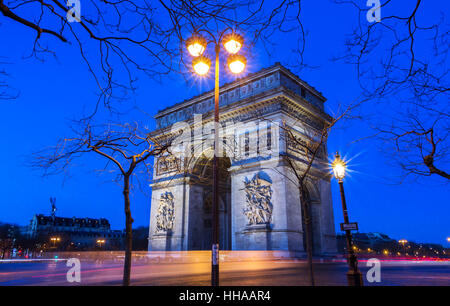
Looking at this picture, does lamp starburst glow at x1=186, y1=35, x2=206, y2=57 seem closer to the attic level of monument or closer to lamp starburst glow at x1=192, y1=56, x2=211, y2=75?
lamp starburst glow at x1=192, y1=56, x2=211, y2=75

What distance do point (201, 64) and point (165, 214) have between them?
918 inches

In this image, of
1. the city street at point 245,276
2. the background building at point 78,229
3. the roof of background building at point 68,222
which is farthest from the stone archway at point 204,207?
the roof of background building at point 68,222

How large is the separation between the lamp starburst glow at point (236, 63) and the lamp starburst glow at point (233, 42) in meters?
0.34

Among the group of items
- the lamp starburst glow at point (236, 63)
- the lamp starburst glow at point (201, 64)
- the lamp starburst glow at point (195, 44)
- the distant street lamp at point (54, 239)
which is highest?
the lamp starburst glow at point (236, 63)

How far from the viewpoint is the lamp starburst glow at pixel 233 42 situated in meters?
7.62

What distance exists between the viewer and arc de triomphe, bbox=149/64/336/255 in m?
22.2

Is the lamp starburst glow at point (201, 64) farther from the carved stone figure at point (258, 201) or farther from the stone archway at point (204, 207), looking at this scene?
the stone archway at point (204, 207)

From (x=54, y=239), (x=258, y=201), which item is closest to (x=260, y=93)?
(x=258, y=201)

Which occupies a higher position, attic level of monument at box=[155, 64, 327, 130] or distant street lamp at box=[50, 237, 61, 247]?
attic level of monument at box=[155, 64, 327, 130]

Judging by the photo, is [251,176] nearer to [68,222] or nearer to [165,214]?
[165,214]

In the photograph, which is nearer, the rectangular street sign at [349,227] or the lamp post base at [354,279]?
the lamp post base at [354,279]

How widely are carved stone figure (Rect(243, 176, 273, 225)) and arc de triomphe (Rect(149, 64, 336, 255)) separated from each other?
0.07 meters

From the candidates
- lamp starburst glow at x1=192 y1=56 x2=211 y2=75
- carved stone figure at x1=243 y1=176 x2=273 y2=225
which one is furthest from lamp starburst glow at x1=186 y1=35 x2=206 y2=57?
carved stone figure at x1=243 y1=176 x2=273 y2=225
